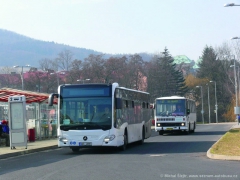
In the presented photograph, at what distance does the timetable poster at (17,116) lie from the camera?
80.6 feet

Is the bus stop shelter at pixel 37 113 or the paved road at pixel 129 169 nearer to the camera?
the paved road at pixel 129 169

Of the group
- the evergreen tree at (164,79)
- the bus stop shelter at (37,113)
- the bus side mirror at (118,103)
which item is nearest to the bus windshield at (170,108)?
the bus stop shelter at (37,113)

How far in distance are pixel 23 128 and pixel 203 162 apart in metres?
10.4

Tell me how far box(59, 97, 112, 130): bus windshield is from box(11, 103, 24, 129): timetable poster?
3729 millimetres

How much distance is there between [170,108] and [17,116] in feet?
55.2

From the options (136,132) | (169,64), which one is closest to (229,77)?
(169,64)

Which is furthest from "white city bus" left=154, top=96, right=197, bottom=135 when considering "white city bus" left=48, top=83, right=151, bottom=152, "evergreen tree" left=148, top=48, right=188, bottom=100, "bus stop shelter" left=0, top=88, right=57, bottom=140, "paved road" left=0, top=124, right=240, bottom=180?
"evergreen tree" left=148, top=48, right=188, bottom=100

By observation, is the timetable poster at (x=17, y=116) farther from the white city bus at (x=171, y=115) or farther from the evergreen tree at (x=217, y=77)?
the evergreen tree at (x=217, y=77)

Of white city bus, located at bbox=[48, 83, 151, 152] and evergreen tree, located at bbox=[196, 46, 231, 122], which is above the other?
evergreen tree, located at bbox=[196, 46, 231, 122]

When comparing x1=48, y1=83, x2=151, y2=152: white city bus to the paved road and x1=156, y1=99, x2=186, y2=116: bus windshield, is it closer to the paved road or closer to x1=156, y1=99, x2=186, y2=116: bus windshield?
the paved road

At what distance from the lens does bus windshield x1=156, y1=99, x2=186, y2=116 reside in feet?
128

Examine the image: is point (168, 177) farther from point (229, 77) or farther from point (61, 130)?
point (229, 77)

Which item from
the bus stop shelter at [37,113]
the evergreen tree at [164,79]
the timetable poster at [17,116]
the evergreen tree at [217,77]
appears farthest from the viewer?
the evergreen tree at [217,77]

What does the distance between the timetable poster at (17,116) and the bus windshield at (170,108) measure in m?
16.3
